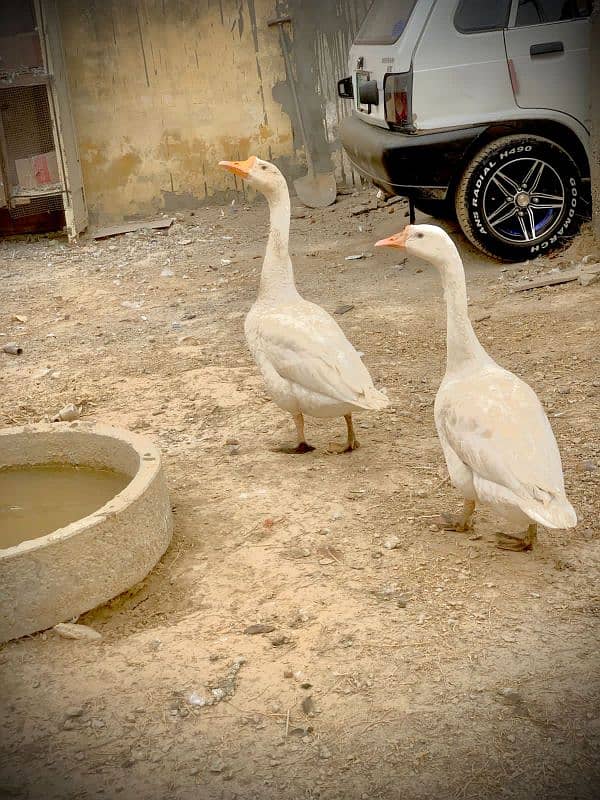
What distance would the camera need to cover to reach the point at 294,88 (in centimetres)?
1201

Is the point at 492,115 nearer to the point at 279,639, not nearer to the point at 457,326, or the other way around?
the point at 457,326

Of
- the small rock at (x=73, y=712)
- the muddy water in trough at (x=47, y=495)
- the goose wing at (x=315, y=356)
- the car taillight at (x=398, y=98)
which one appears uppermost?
the car taillight at (x=398, y=98)

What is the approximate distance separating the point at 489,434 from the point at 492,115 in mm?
4767

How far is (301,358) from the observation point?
17.1 feet

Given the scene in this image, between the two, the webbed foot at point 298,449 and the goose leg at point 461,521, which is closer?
the goose leg at point 461,521

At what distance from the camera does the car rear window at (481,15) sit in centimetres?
788

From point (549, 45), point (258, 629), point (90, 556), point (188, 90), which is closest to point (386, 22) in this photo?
point (549, 45)

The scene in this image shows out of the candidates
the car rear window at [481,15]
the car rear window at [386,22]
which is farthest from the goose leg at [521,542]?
the car rear window at [386,22]

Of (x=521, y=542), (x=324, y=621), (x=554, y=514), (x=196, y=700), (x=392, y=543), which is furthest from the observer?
(x=392, y=543)

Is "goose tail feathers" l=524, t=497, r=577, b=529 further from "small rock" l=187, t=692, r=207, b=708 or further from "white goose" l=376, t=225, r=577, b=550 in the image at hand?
"small rock" l=187, t=692, r=207, b=708

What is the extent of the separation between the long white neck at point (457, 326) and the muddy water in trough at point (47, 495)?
1.71m

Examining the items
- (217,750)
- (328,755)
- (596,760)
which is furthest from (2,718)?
(596,760)

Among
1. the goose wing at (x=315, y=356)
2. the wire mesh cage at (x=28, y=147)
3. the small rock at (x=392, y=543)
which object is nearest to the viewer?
the small rock at (x=392, y=543)

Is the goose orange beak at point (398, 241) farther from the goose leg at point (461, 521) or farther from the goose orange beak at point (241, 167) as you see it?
the goose orange beak at point (241, 167)
